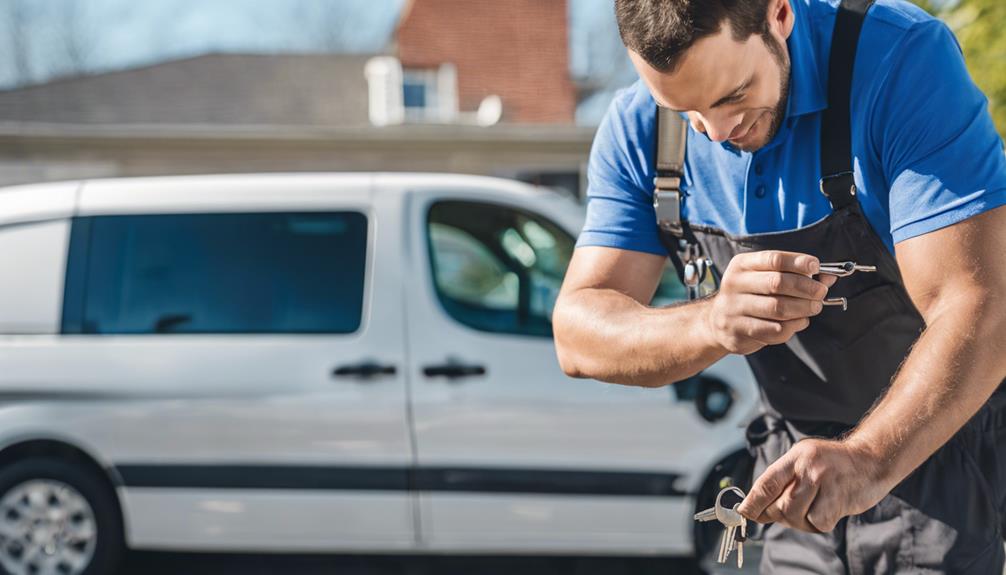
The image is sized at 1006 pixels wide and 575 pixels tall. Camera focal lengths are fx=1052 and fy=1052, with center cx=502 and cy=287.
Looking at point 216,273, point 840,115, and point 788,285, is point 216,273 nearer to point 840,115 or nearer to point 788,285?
point 840,115

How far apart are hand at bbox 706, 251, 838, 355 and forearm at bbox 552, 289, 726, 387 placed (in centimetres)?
9

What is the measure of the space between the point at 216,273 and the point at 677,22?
3.31 m

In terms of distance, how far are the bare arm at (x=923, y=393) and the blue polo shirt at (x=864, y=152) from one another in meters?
0.04

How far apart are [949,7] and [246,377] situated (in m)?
3.08

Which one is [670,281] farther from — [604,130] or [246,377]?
[604,130]

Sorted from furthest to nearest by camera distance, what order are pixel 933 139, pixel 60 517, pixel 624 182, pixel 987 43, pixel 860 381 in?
pixel 60 517 < pixel 987 43 < pixel 624 182 < pixel 860 381 < pixel 933 139

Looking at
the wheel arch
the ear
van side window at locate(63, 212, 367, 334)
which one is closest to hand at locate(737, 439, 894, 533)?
the ear

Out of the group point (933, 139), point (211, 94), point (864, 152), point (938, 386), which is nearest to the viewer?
point (938, 386)

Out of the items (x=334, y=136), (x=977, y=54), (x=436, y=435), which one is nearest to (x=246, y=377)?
(x=436, y=435)

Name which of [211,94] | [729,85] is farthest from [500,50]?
[729,85]

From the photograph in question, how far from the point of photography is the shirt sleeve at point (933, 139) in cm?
144

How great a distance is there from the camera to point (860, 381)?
68.8 inches

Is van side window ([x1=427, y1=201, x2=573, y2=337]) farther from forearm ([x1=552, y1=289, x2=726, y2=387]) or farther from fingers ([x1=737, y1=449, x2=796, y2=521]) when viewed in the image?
fingers ([x1=737, y1=449, x2=796, y2=521])

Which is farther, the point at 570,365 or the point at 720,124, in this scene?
the point at 570,365
